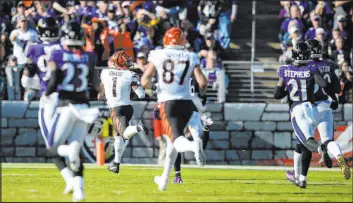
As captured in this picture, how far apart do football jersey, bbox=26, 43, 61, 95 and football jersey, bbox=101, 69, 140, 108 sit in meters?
4.36

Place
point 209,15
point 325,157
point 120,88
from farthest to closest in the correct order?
point 209,15
point 120,88
point 325,157

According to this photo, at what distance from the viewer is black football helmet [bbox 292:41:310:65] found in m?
15.8

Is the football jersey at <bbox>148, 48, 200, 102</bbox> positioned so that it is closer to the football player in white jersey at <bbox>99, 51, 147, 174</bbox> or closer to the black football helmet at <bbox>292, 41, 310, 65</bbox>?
the black football helmet at <bbox>292, 41, 310, 65</bbox>

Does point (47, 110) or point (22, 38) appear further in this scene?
point (22, 38)

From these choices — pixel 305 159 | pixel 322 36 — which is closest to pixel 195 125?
pixel 305 159

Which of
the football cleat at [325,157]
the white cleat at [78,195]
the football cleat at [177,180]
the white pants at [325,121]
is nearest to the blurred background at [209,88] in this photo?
the football cleat at [177,180]

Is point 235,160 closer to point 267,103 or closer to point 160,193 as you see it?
point 267,103

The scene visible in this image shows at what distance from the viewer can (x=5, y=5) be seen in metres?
25.8

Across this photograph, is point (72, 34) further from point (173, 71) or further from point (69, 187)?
point (69, 187)

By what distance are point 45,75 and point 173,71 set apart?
1684 millimetres

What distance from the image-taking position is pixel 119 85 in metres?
18.3

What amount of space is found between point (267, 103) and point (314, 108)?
320 inches

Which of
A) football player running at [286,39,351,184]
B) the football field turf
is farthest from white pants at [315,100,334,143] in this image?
the football field turf

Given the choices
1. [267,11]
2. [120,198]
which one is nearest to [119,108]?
[120,198]
